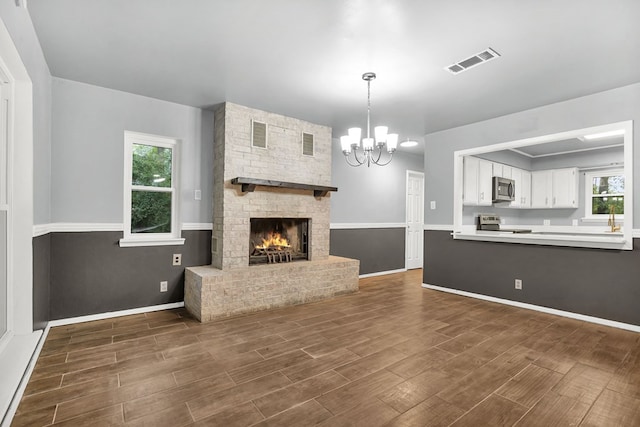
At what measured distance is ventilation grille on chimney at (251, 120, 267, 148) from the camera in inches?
165

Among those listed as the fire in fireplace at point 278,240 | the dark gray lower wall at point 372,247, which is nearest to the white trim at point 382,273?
the dark gray lower wall at point 372,247

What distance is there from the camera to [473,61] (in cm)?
283

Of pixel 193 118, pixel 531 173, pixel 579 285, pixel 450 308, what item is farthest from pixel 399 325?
pixel 531 173

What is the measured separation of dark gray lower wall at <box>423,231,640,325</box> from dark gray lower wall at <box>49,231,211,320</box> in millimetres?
3766

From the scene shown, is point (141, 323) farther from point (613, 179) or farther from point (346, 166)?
point (613, 179)

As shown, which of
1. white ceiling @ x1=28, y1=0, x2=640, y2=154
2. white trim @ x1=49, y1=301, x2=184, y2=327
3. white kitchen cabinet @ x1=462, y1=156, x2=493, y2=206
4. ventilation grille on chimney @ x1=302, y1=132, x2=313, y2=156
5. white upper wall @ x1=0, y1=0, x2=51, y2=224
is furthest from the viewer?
white kitchen cabinet @ x1=462, y1=156, x2=493, y2=206

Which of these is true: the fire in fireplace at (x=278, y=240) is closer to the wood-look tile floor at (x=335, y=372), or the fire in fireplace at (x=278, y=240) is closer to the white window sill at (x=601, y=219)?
the wood-look tile floor at (x=335, y=372)

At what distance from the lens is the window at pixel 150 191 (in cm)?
379

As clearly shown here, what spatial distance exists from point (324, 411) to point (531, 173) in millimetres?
6807

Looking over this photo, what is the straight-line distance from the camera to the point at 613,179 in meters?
5.86

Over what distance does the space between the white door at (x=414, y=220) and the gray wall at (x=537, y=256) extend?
156cm

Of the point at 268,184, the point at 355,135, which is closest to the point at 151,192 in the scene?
the point at 268,184

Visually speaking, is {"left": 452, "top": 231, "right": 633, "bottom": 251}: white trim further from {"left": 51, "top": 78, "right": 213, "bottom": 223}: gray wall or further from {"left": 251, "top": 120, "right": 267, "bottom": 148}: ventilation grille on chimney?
→ {"left": 51, "top": 78, "right": 213, "bottom": 223}: gray wall

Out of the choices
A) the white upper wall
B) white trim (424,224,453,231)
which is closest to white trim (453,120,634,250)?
white trim (424,224,453,231)
